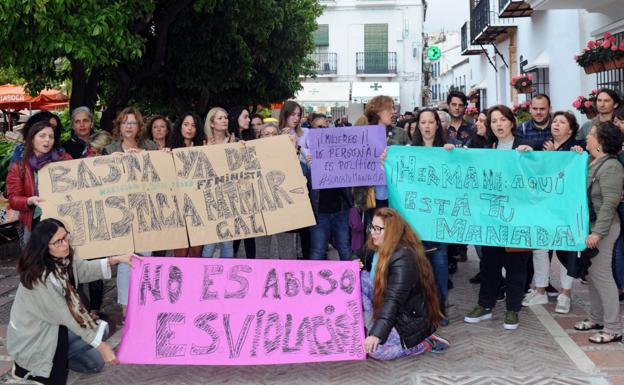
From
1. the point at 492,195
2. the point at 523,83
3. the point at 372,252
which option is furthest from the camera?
the point at 523,83

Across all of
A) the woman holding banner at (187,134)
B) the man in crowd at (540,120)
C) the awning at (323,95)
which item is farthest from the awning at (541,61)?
the awning at (323,95)

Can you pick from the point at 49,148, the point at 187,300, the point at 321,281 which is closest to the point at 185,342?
the point at 187,300

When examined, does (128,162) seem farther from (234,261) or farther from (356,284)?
(356,284)

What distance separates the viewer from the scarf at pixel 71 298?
426cm

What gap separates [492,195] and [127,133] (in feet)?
11.0

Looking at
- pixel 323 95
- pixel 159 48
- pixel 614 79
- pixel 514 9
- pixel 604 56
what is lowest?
pixel 614 79

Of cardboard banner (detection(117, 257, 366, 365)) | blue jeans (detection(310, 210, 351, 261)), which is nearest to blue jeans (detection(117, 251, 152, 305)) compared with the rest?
cardboard banner (detection(117, 257, 366, 365))

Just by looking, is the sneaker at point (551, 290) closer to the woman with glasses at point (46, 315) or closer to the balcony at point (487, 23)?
the woman with glasses at point (46, 315)

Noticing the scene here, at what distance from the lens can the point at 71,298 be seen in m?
4.30

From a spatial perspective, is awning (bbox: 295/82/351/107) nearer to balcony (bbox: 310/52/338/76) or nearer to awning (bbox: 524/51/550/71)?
balcony (bbox: 310/52/338/76)

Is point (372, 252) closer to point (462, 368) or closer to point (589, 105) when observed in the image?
point (462, 368)

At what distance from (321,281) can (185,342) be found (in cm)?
104

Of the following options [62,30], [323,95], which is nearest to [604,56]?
[62,30]

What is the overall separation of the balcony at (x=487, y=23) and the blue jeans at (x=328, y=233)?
14.2m
